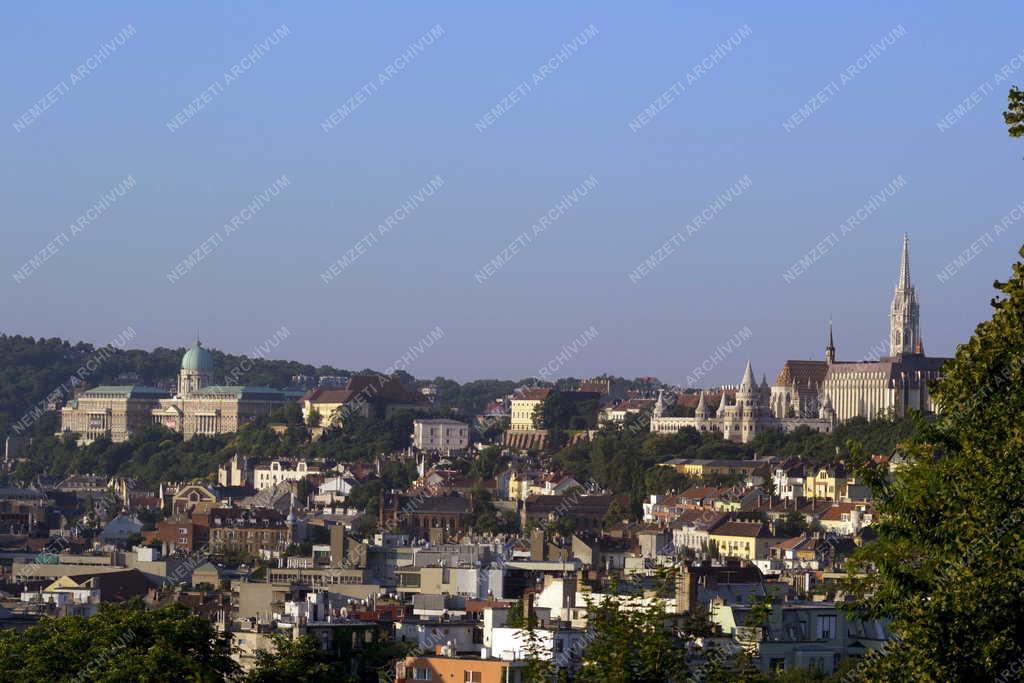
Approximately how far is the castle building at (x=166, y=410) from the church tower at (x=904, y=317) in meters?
45.7

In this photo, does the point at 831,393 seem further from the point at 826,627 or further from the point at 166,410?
the point at 826,627

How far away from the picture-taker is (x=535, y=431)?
15838 centimetres

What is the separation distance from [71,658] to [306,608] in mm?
21158

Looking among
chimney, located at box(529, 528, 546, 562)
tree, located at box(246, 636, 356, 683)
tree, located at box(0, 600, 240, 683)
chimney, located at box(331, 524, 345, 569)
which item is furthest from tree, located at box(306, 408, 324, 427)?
tree, located at box(246, 636, 356, 683)

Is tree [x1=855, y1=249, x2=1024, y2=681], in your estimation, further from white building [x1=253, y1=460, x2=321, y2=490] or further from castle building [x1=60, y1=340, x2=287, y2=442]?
castle building [x1=60, y1=340, x2=287, y2=442]

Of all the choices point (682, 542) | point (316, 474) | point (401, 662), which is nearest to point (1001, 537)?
point (401, 662)

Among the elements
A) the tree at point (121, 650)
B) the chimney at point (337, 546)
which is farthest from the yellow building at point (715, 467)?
the tree at point (121, 650)

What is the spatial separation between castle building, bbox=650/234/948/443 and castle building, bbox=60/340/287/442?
3425 cm

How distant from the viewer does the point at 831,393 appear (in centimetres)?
15412

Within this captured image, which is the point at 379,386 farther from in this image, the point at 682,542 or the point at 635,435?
the point at 682,542

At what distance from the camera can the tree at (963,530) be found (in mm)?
17875

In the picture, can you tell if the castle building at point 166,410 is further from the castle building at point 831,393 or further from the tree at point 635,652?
the tree at point 635,652

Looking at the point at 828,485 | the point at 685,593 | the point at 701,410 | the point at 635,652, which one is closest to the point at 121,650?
the point at 635,652

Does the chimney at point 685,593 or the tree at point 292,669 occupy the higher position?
the chimney at point 685,593
